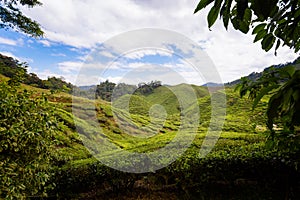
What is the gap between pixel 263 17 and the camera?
18.1 inches

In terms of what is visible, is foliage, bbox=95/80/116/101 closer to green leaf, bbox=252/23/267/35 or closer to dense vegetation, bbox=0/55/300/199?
dense vegetation, bbox=0/55/300/199

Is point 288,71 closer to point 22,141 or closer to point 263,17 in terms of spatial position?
point 263,17

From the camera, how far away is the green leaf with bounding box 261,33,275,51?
2.84 ft

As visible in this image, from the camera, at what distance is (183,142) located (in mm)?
5777

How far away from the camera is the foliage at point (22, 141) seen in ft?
7.48

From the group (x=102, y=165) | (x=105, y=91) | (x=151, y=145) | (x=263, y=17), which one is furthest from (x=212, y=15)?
(x=105, y=91)

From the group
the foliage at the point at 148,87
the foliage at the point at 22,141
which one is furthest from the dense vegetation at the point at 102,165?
the foliage at the point at 148,87

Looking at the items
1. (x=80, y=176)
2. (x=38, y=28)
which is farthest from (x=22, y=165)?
(x=38, y=28)

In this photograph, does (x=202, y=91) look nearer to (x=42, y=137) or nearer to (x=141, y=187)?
(x=141, y=187)

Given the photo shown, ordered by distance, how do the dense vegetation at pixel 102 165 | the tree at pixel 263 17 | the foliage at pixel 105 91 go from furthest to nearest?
1. the foliage at pixel 105 91
2. the dense vegetation at pixel 102 165
3. the tree at pixel 263 17

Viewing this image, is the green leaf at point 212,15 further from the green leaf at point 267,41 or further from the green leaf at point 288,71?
the green leaf at point 267,41

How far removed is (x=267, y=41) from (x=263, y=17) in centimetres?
49

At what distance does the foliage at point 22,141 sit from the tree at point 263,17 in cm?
232

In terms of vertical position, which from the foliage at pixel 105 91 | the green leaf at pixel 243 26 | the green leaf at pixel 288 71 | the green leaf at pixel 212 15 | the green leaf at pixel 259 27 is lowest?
the green leaf at pixel 288 71
